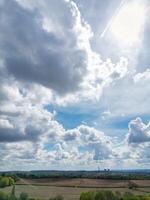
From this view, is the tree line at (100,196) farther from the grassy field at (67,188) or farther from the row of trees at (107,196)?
the grassy field at (67,188)

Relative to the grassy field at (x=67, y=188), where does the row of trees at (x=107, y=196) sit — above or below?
below

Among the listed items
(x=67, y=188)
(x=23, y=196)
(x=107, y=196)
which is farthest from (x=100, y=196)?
(x=67, y=188)

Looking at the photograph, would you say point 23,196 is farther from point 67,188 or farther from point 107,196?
point 67,188

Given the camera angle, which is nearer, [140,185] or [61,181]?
[140,185]

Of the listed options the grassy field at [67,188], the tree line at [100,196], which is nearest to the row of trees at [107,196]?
the tree line at [100,196]

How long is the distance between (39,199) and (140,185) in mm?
46016

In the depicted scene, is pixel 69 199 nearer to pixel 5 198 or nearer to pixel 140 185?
pixel 5 198

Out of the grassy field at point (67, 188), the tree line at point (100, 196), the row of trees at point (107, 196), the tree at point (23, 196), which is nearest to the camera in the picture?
the tree line at point (100, 196)

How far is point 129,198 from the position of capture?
3063 inches

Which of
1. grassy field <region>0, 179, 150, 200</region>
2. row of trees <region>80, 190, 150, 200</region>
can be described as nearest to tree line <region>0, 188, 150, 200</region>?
row of trees <region>80, 190, 150, 200</region>

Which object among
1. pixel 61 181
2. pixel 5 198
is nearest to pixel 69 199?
pixel 5 198

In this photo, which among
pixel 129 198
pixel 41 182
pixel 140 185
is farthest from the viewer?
pixel 41 182

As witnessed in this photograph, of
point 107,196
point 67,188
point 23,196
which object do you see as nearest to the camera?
point 23,196

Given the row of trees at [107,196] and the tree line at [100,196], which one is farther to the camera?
the row of trees at [107,196]
